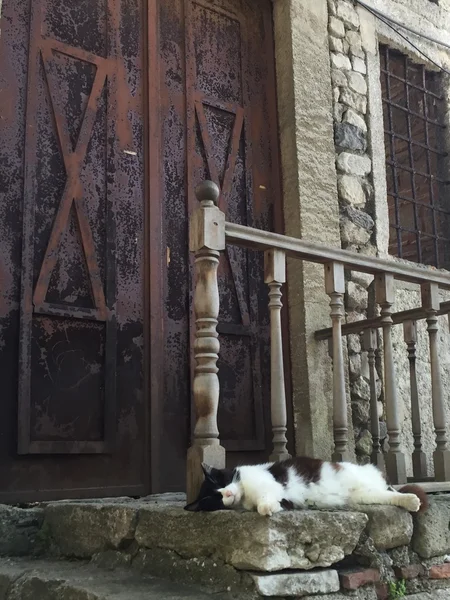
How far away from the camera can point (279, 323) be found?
2.73 metres

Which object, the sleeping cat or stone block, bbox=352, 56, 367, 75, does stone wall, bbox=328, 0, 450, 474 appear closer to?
stone block, bbox=352, 56, 367, 75

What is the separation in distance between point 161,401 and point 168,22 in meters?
2.35

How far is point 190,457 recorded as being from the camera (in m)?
2.44

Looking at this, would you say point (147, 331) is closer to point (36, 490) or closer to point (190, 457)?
point (36, 490)

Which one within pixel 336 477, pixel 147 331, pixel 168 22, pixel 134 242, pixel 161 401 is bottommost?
pixel 336 477

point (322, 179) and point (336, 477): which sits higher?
point (322, 179)

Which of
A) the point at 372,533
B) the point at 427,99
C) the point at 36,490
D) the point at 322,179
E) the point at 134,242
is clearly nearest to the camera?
the point at 372,533

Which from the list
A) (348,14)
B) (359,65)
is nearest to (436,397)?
(359,65)

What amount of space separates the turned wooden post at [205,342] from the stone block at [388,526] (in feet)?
1.74

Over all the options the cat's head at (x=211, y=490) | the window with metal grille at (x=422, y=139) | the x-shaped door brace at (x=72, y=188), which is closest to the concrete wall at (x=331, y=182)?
the window with metal grille at (x=422, y=139)

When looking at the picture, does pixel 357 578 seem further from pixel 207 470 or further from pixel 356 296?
pixel 356 296

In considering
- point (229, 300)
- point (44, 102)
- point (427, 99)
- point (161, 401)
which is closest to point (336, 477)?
point (161, 401)

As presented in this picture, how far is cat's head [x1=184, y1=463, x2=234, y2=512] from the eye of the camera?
2195mm

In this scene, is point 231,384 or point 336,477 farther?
point 231,384
